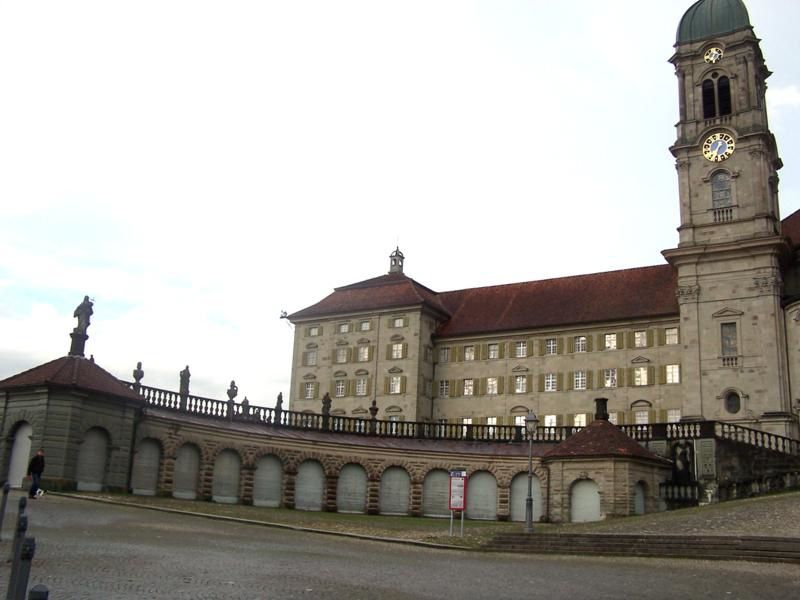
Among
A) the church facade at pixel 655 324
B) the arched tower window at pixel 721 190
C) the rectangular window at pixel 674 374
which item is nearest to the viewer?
the church facade at pixel 655 324

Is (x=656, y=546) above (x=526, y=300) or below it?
below

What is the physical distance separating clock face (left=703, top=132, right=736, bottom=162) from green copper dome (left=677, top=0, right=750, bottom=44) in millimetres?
8311

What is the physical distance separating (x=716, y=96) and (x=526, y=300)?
22.1m

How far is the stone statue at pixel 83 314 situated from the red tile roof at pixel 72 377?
54.8 inches

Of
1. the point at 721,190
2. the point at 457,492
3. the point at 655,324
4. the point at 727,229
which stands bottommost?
the point at 457,492

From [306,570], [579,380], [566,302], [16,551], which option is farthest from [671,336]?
[16,551]

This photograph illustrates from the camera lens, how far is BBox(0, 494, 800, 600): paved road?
1614 cm

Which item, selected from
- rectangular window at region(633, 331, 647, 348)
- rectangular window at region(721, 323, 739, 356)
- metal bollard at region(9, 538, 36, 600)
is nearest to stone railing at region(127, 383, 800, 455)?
rectangular window at region(721, 323, 739, 356)

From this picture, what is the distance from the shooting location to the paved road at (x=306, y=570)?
635 inches

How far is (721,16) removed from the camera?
226 ft

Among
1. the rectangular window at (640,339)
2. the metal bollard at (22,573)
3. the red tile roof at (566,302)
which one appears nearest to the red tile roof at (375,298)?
the red tile roof at (566,302)

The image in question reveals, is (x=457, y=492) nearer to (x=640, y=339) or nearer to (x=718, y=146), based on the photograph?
(x=640, y=339)

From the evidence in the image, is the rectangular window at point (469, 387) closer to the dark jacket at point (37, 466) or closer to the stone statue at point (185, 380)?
the stone statue at point (185, 380)

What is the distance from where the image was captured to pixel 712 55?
68562mm
